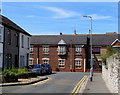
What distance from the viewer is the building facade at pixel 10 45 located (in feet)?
95.5

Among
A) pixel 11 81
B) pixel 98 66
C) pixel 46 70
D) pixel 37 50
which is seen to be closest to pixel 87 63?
pixel 98 66

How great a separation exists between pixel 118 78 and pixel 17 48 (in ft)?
77.9

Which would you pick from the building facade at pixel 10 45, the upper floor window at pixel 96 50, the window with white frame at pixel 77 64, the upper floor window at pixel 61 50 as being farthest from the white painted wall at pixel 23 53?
the upper floor window at pixel 96 50

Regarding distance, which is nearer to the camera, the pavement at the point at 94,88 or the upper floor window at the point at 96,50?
the pavement at the point at 94,88

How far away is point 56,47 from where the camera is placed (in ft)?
203

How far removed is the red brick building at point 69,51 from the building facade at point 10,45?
84.7 feet

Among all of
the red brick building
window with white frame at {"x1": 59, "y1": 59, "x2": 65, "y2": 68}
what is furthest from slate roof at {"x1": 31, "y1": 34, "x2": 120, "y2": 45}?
window with white frame at {"x1": 59, "y1": 59, "x2": 65, "y2": 68}

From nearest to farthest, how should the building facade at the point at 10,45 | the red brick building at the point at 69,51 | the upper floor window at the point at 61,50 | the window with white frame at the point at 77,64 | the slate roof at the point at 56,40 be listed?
the building facade at the point at 10,45, the window with white frame at the point at 77,64, the red brick building at the point at 69,51, the upper floor window at the point at 61,50, the slate roof at the point at 56,40

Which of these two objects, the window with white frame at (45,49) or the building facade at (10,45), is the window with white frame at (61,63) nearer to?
the window with white frame at (45,49)

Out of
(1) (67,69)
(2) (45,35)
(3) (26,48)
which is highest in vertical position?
(2) (45,35)

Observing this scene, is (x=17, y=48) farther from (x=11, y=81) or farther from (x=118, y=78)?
(x=118, y=78)

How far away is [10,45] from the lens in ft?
103

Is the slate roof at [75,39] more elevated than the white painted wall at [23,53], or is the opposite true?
the slate roof at [75,39]

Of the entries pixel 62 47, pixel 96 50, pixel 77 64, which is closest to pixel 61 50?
pixel 62 47
